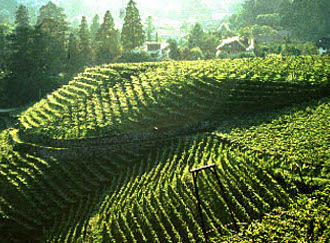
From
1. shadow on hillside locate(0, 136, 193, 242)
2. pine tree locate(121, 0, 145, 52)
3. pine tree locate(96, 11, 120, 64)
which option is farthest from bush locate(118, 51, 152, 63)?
shadow on hillside locate(0, 136, 193, 242)

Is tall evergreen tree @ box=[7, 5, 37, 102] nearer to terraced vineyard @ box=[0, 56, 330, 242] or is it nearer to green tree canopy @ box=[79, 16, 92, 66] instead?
green tree canopy @ box=[79, 16, 92, 66]

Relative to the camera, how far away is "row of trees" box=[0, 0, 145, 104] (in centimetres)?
4647

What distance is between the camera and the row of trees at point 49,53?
1829 inches

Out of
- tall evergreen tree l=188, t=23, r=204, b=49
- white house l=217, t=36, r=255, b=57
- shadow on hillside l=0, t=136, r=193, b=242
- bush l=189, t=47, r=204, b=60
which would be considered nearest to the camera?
shadow on hillside l=0, t=136, r=193, b=242

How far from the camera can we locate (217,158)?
72.5 feet

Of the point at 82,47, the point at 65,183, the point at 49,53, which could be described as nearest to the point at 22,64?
the point at 49,53

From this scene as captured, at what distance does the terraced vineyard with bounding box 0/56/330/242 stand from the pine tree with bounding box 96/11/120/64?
73.3 ft

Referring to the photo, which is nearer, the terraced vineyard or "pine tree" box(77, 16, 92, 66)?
the terraced vineyard

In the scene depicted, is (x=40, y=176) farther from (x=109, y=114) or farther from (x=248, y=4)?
(x=248, y=4)

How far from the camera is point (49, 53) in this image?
5112 centimetres

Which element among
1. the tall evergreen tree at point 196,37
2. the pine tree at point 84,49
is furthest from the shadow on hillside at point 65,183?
the tall evergreen tree at point 196,37

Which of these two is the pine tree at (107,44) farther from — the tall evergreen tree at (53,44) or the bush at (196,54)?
the bush at (196,54)

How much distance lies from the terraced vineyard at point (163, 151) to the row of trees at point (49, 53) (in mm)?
13302

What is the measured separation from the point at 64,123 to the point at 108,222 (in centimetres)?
1238
